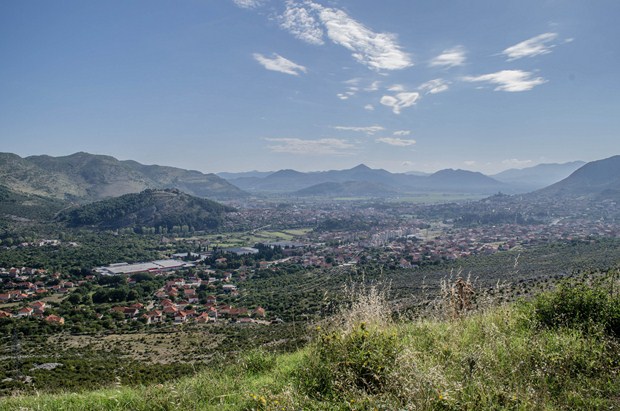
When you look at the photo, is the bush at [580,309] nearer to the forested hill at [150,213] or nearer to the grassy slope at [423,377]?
the grassy slope at [423,377]

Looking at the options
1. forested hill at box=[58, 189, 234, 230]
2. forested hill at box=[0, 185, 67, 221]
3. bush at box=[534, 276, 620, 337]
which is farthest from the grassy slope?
forested hill at box=[0, 185, 67, 221]

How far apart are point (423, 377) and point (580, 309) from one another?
2903 millimetres

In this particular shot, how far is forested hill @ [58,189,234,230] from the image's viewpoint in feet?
380

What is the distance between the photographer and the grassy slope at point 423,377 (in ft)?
9.16

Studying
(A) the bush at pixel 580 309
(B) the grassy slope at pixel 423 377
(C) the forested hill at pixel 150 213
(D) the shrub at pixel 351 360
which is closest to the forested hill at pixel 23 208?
(C) the forested hill at pixel 150 213

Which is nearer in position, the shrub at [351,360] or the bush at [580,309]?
the shrub at [351,360]

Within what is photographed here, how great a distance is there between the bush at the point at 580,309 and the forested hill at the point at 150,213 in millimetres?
123635

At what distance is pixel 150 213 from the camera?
414ft

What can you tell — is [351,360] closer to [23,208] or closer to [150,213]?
[150,213]

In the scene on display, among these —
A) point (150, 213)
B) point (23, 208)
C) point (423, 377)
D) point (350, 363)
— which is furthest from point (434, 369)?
point (23, 208)

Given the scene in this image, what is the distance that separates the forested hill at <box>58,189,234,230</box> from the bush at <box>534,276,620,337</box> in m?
124

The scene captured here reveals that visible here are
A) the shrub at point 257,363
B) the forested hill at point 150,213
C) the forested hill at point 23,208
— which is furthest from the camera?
the forested hill at point 150,213

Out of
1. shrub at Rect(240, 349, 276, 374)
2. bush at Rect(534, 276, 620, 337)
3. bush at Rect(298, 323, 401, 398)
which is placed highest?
bush at Rect(534, 276, 620, 337)

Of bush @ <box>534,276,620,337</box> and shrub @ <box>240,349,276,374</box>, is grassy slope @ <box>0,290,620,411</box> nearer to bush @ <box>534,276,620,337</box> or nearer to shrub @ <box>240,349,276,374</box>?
shrub @ <box>240,349,276,374</box>
